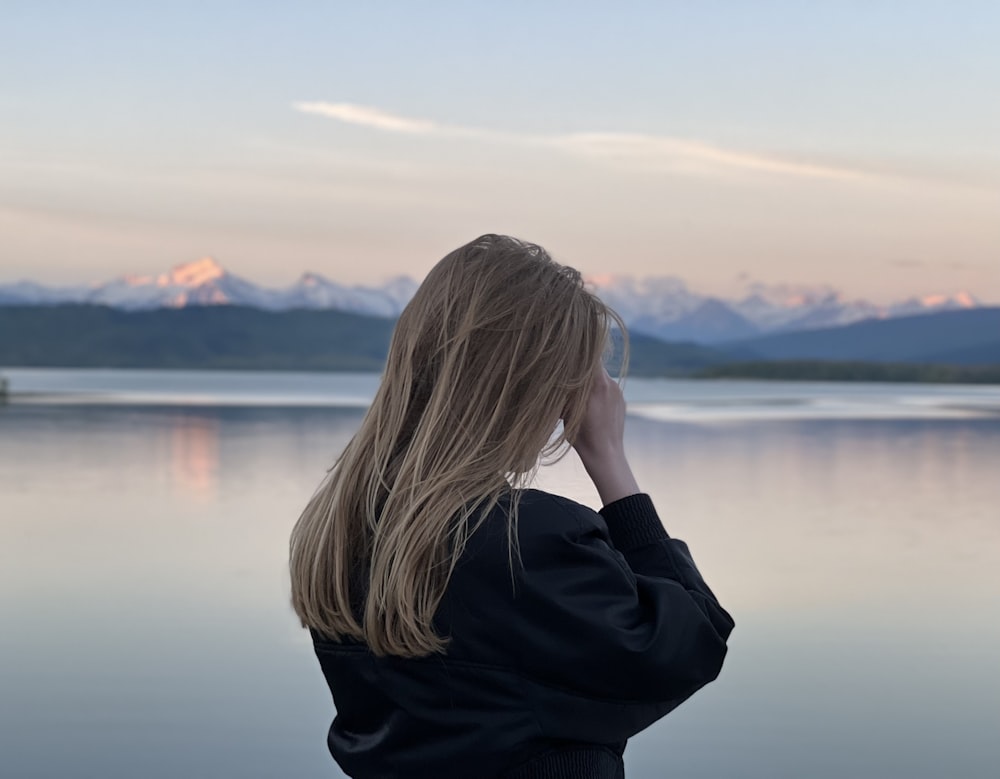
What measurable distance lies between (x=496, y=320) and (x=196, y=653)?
5108 mm

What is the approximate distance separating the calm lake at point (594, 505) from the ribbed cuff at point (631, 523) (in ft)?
0.29

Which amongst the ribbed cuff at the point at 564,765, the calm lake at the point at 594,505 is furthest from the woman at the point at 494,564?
the calm lake at the point at 594,505

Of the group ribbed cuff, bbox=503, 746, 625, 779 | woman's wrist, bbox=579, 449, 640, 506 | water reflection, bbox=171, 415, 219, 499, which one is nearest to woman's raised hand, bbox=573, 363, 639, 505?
woman's wrist, bbox=579, 449, 640, 506

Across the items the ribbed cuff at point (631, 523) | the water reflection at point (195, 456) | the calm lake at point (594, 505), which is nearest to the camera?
the ribbed cuff at point (631, 523)

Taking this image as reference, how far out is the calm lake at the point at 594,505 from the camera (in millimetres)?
5141

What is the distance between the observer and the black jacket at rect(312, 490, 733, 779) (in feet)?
5.65

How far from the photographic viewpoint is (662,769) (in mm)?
5051

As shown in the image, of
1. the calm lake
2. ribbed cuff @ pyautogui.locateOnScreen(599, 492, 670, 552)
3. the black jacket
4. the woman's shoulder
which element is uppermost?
the woman's shoulder

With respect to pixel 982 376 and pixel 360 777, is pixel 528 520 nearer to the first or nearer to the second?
pixel 360 777

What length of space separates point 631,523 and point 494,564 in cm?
32

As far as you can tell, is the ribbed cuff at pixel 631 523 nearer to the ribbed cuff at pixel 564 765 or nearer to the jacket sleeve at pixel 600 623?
the jacket sleeve at pixel 600 623

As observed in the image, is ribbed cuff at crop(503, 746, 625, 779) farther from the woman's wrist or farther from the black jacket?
the woman's wrist

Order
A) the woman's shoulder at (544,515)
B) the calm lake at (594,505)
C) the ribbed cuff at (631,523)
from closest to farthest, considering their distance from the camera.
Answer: the woman's shoulder at (544,515) → the ribbed cuff at (631,523) → the calm lake at (594,505)

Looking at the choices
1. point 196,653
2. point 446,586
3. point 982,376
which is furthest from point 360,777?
point 982,376
